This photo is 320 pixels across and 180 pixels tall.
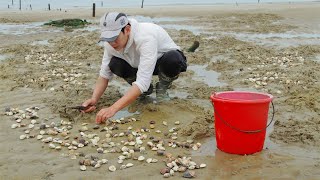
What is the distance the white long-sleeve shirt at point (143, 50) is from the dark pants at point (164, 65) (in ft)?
0.20

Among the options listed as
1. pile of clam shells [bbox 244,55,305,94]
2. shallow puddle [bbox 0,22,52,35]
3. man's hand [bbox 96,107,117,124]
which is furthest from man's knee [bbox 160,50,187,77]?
shallow puddle [bbox 0,22,52,35]

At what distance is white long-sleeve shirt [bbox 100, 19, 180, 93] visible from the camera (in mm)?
4469

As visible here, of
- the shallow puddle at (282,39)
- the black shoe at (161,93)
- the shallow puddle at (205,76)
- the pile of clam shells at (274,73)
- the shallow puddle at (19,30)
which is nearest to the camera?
the black shoe at (161,93)

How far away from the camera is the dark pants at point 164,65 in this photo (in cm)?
506

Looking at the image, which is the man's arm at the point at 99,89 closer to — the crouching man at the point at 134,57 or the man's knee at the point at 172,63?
the crouching man at the point at 134,57

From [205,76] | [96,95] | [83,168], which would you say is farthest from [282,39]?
[83,168]

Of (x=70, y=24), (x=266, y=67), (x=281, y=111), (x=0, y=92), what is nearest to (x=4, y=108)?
(x=0, y=92)

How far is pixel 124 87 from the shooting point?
21.4 feet

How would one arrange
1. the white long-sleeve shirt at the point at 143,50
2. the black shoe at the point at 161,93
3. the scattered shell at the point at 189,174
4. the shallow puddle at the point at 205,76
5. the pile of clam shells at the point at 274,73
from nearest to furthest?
1. the scattered shell at the point at 189,174
2. the white long-sleeve shirt at the point at 143,50
3. the black shoe at the point at 161,93
4. the pile of clam shells at the point at 274,73
5. the shallow puddle at the point at 205,76

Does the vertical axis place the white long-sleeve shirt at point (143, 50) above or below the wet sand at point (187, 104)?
above

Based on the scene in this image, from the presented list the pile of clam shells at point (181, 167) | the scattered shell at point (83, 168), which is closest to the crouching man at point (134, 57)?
the scattered shell at point (83, 168)

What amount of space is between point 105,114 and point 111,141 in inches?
11.3

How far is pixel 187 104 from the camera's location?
17.4 feet

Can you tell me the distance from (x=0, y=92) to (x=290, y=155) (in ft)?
14.0
